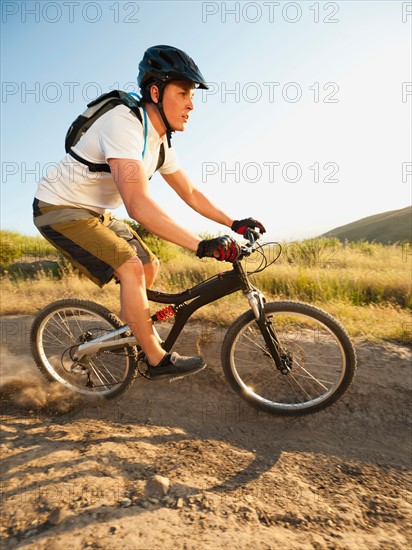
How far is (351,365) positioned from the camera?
3.44 m

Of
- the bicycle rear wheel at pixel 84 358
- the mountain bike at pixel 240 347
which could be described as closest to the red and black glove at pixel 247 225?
the mountain bike at pixel 240 347

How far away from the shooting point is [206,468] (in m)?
2.81

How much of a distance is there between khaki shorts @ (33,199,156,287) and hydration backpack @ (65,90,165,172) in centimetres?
42

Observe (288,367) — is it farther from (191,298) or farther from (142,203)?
(142,203)

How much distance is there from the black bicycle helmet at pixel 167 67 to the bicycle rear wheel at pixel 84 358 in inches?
82.0

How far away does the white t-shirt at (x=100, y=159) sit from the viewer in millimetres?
2828

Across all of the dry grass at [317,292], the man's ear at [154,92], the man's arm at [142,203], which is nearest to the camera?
the man's arm at [142,203]

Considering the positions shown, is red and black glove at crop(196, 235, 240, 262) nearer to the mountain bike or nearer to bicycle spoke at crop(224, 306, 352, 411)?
the mountain bike

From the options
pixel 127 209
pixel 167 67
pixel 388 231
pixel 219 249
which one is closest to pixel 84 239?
pixel 127 209

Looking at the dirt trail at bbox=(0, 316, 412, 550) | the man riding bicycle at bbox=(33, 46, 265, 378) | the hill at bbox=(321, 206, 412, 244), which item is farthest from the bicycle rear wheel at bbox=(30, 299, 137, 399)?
the hill at bbox=(321, 206, 412, 244)

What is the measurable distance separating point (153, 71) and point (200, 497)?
3087 mm

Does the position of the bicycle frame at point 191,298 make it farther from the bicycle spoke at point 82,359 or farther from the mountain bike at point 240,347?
the bicycle spoke at point 82,359

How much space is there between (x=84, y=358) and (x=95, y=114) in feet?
7.15

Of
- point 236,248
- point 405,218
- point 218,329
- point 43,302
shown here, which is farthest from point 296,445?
point 405,218
